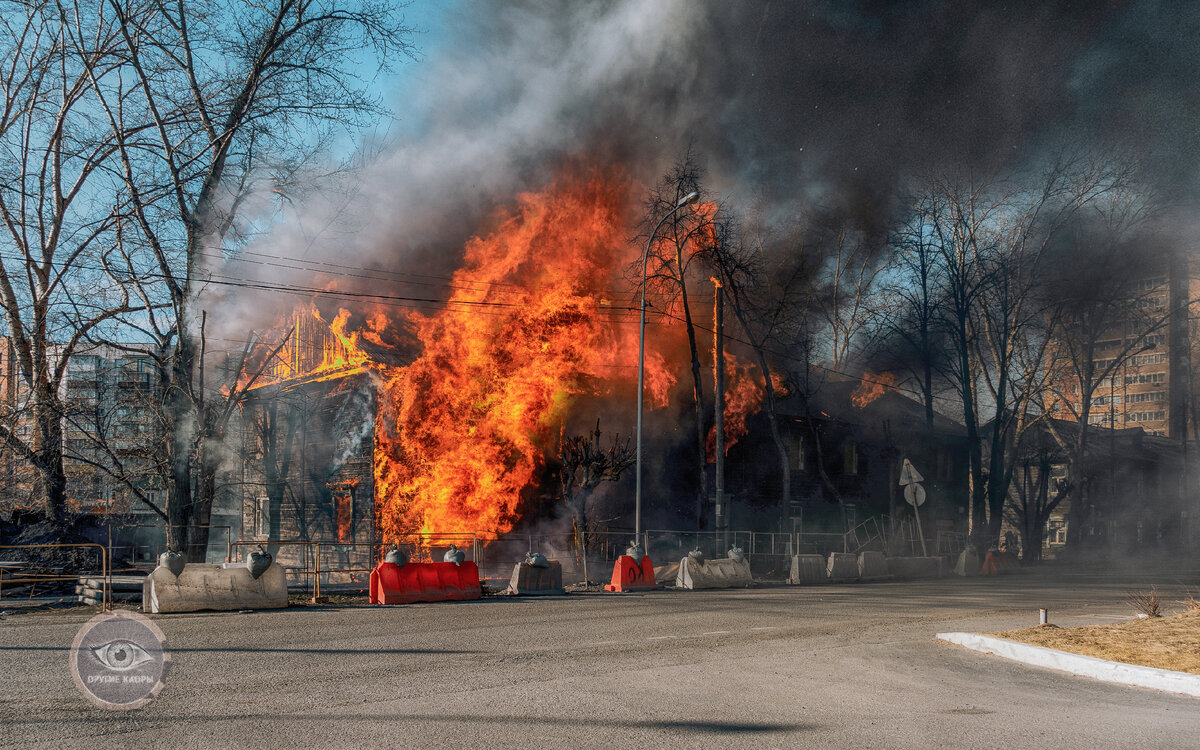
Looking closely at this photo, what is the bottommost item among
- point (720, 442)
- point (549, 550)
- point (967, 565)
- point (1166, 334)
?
point (967, 565)

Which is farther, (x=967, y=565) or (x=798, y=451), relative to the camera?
(x=798, y=451)

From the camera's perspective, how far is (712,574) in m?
20.2

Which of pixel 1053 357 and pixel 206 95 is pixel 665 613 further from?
pixel 1053 357

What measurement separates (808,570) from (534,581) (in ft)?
30.9

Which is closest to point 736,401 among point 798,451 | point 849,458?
point 798,451

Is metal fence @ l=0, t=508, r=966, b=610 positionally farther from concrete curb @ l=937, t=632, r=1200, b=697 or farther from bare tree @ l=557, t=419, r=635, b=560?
concrete curb @ l=937, t=632, r=1200, b=697

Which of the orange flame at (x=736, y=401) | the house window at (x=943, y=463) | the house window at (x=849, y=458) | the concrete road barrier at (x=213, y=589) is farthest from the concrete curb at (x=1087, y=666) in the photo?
the house window at (x=943, y=463)

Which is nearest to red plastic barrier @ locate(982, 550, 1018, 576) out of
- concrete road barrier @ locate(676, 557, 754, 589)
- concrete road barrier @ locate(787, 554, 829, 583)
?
concrete road barrier @ locate(787, 554, 829, 583)

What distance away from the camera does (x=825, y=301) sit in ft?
137

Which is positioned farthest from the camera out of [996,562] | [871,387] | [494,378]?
[871,387]

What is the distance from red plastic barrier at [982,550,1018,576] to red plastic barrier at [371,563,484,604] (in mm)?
21356

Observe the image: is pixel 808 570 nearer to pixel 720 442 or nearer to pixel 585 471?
pixel 720 442

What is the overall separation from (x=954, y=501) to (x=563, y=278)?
97.2ft

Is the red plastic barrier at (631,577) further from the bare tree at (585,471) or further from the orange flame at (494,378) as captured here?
the orange flame at (494,378)
